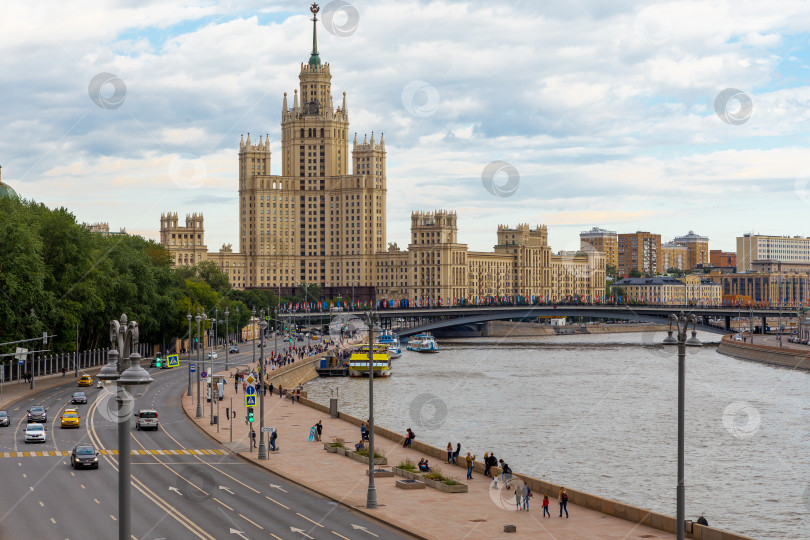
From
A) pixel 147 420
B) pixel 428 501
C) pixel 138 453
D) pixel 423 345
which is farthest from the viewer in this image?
pixel 423 345

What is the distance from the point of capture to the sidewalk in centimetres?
3369

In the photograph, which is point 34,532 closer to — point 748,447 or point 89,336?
point 748,447

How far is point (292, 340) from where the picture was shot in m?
163

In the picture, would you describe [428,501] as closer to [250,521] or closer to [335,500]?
[335,500]

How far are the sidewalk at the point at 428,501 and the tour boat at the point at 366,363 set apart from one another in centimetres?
5630

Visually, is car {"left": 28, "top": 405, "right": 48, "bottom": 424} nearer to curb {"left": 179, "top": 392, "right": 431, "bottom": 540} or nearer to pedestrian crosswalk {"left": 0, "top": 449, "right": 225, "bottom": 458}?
curb {"left": 179, "top": 392, "right": 431, "bottom": 540}

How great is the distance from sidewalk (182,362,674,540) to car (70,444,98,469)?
745 cm

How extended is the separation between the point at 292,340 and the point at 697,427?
101858mm

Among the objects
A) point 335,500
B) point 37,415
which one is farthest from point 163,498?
point 37,415

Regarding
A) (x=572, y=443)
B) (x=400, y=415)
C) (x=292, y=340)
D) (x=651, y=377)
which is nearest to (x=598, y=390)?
(x=651, y=377)

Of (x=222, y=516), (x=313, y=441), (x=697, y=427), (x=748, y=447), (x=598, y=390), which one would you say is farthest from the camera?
(x=598, y=390)

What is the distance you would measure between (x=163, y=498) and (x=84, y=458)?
274 inches

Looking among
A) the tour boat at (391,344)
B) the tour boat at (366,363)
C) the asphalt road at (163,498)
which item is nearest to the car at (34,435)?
the asphalt road at (163,498)

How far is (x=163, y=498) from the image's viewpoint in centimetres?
3800
